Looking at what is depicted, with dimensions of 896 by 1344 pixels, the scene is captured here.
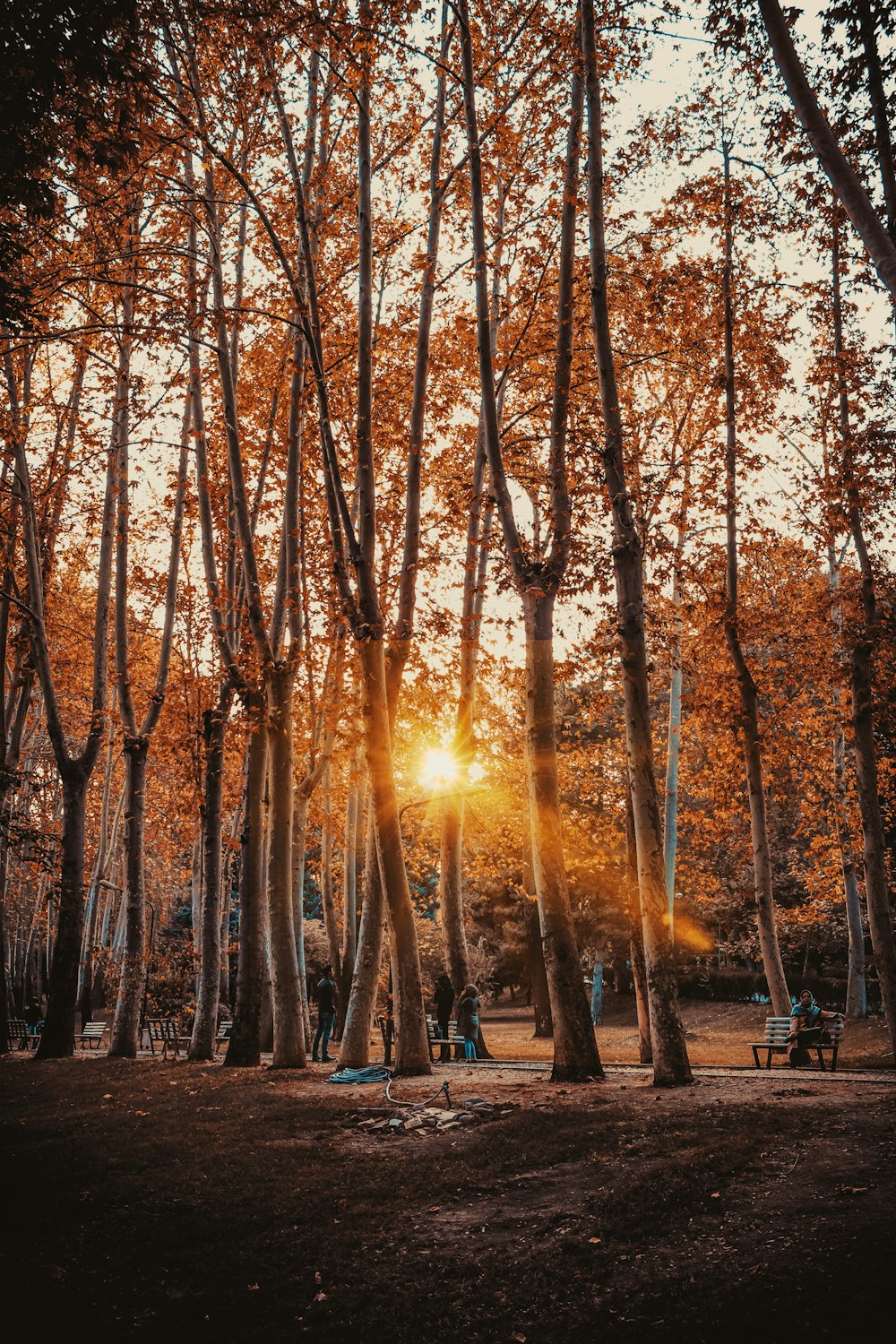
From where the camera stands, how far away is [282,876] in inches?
592

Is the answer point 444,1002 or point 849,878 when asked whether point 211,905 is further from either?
point 849,878

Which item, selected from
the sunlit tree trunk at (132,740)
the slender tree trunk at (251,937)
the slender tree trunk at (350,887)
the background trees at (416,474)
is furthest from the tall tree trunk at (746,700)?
the sunlit tree trunk at (132,740)

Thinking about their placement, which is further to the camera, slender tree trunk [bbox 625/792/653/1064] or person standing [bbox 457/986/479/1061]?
person standing [bbox 457/986/479/1061]

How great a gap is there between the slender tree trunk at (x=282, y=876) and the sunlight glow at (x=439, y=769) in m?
3.36

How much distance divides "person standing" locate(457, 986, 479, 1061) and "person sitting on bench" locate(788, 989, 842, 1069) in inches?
222

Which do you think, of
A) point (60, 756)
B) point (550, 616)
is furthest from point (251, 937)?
point (550, 616)

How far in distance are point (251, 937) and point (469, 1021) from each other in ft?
15.5

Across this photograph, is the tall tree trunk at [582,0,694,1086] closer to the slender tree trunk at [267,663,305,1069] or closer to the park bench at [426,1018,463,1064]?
the slender tree trunk at [267,663,305,1069]

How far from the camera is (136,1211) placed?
7008 mm

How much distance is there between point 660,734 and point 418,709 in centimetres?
953

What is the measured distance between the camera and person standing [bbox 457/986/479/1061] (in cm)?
1758

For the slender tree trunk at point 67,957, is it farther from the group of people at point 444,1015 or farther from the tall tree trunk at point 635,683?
the tall tree trunk at point 635,683

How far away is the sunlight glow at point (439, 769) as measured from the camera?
17.7 m

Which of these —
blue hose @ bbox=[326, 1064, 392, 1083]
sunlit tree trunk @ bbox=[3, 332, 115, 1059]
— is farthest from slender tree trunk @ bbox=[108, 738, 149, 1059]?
blue hose @ bbox=[326, 1064, 392, 1083]
